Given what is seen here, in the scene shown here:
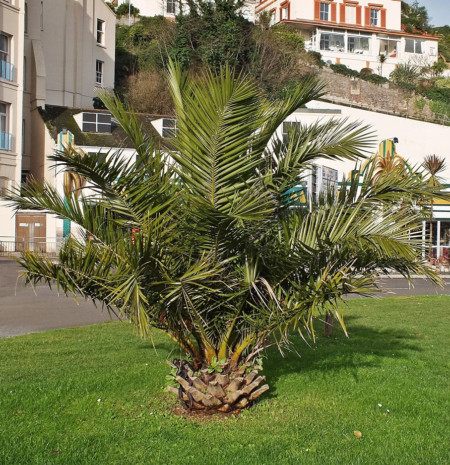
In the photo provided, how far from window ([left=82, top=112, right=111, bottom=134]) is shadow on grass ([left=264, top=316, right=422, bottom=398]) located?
87.2 ft

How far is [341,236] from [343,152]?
1049 mm

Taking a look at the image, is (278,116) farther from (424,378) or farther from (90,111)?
(90,111)

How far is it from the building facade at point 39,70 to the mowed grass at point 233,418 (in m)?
23.8

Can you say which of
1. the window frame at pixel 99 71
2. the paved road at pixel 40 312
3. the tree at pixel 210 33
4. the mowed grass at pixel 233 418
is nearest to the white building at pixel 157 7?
the tree at pixel 210 33

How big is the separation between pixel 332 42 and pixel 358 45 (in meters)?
3.15

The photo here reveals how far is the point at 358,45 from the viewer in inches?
2601

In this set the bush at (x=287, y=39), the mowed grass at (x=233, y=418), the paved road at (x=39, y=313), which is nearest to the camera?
the mowed grass at (x=233, y=418)

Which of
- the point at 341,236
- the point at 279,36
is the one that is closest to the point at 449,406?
the point at 341,236

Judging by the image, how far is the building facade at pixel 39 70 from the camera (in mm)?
31688

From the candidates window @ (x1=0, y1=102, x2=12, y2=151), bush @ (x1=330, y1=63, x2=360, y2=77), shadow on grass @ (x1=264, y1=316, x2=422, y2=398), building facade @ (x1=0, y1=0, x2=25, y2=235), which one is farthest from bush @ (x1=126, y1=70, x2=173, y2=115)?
shadow on grass @ (x1=264, y1=316, x2=422, y2=398)

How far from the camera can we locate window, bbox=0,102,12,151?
31562mm

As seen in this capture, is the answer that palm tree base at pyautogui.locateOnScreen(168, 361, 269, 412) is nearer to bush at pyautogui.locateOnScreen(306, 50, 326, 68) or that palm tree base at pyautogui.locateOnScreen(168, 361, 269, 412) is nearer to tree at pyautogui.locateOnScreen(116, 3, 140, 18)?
bush at pyautogui.locateOnScreen(306, 50, 326, 68)

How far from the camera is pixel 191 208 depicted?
5.43 meters

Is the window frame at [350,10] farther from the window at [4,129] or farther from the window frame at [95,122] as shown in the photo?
the window at [4,129]
